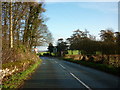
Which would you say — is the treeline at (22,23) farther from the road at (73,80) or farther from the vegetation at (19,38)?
the road at (73,80)

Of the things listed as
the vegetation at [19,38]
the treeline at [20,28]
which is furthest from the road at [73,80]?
the treeline at [20,28]

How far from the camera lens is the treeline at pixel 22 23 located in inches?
790

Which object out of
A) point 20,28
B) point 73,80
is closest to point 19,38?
point 20,28

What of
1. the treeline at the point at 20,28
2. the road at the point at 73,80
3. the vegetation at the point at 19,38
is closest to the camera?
the road at the point at 73,80

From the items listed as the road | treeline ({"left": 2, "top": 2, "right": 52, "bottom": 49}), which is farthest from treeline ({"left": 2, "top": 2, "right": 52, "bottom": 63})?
the road

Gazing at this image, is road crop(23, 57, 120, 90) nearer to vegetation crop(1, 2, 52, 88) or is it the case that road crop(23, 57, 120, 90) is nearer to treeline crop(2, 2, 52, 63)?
vegetation crop(1, 2, 52, 88)

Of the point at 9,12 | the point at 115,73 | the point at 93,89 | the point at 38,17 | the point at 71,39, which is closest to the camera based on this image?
the point at 93,89

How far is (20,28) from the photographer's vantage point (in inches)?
1116

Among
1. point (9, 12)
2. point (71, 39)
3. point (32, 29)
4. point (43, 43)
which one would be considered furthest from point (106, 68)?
point (71, 39)

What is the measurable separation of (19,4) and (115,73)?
14.0 metres

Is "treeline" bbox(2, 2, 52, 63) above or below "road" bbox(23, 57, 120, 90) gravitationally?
above

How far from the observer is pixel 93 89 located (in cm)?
930

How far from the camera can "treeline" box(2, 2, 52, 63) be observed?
18200mm

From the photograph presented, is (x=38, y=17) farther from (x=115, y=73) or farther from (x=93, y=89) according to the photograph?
(x=93, y=89)
